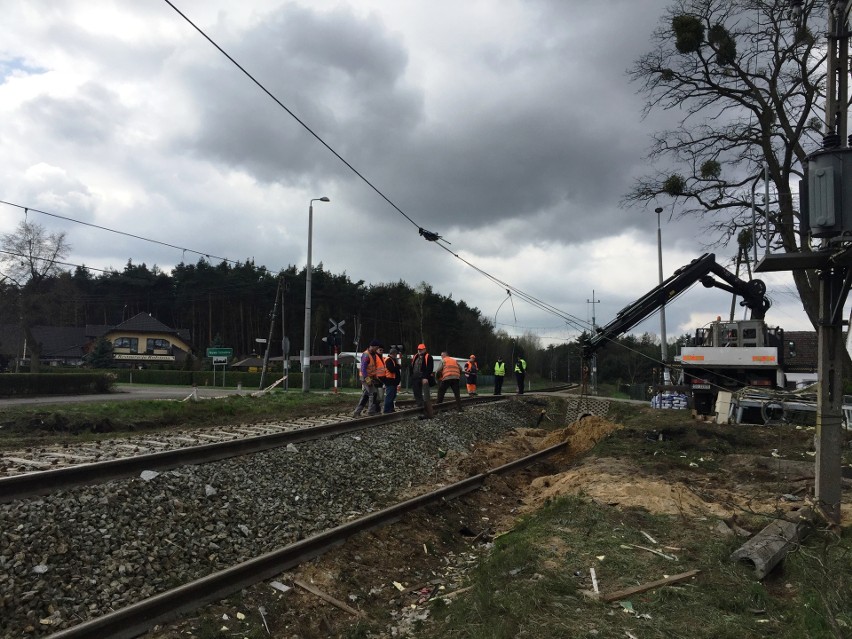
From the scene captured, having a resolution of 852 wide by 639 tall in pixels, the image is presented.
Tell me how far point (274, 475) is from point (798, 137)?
65.3ft

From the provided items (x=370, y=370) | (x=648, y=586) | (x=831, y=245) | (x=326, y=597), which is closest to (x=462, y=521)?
(x=326, y=597)

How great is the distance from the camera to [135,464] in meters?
7.25

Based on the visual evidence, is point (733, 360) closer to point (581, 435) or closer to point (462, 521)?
point (581, 435)

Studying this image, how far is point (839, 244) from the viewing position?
21.1 ft

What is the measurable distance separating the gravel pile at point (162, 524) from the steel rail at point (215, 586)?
15.7 inches

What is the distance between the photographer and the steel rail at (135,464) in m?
6.16

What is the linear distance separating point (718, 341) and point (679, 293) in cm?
207

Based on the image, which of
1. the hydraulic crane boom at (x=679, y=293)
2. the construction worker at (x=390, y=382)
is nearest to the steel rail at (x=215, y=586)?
the construction worker at (x=390, y=382)

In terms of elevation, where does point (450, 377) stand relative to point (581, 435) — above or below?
above

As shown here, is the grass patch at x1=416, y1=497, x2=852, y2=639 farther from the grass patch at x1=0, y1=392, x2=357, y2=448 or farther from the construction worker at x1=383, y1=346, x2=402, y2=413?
the grass patch at x1=0, y1=392, x2=357, y2=448

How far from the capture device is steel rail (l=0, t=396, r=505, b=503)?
20.2 ft

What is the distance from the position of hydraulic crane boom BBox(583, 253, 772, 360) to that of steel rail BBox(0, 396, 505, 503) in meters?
9.79

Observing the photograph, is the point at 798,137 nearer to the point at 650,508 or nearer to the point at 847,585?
the point at 650,508

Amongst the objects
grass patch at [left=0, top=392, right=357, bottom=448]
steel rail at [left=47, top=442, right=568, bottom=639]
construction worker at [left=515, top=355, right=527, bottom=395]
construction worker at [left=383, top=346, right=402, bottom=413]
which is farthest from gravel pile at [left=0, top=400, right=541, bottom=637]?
construction worker at [left=515, top=355, right=527, bottom=395]
